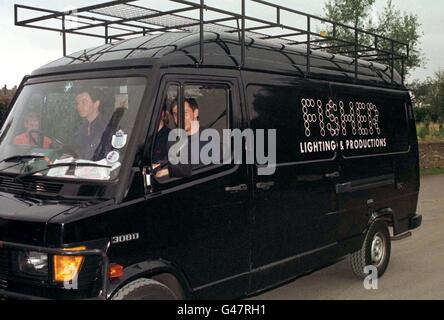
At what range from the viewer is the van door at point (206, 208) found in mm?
3822

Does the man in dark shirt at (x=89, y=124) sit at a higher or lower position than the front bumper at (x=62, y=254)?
higher

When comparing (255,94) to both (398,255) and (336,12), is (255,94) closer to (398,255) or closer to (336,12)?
(398,255)

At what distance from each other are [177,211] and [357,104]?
326 cm

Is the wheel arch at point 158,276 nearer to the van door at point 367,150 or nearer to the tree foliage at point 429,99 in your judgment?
the van door at point 367,150

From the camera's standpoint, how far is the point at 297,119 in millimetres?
5184

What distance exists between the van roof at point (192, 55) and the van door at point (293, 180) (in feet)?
0.66

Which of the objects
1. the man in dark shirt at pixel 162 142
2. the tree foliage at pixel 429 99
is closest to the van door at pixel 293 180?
the man in dark shirt at pixel 162 142

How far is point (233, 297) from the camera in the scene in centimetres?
439

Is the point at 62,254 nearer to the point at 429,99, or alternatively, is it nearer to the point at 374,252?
the point at 374,252

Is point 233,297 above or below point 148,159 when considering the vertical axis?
below

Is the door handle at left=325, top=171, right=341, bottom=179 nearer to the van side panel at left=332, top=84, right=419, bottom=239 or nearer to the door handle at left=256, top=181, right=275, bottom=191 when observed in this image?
the van side panel at left=332, top=84, right=419, bottom=239

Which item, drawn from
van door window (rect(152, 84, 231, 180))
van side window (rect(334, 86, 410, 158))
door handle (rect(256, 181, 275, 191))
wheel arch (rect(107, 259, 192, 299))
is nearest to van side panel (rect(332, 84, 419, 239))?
van side window (rect(334, 86, 410, 158))

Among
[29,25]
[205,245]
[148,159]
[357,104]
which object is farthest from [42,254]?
[357,104]

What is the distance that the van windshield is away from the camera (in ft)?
12.2
